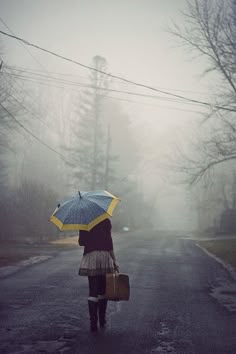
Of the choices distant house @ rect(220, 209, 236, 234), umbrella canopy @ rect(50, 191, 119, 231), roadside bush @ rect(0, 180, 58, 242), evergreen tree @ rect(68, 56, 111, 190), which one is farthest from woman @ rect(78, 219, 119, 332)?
distant house @ rect(220, 209, 236, 234)

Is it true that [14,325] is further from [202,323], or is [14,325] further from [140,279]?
[140,279]

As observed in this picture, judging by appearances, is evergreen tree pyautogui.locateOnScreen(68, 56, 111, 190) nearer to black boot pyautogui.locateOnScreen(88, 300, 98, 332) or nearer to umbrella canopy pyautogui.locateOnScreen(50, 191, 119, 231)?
umbrella canopy pyautogui.locateOnScreen(50, 191, 119, 231)

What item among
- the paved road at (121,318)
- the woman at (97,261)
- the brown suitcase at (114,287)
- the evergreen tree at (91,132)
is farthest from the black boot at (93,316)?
the evergreen tree at (91,132)

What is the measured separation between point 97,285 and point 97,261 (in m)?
0.40

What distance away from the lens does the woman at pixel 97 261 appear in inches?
273

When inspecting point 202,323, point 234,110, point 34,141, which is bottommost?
point 202,323

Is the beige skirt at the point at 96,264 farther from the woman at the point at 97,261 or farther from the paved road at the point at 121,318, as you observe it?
the paved road at the point at 121,318

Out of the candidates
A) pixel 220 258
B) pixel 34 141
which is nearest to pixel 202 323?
pixel 220 258

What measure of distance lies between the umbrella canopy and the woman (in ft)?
1.14

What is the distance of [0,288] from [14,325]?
3.72 metres

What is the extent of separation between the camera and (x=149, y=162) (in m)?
61.1

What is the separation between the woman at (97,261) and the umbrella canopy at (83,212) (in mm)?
347

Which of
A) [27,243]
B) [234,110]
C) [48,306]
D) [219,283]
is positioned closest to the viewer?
[48,306]

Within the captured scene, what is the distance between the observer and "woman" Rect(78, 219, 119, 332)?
6930mm
